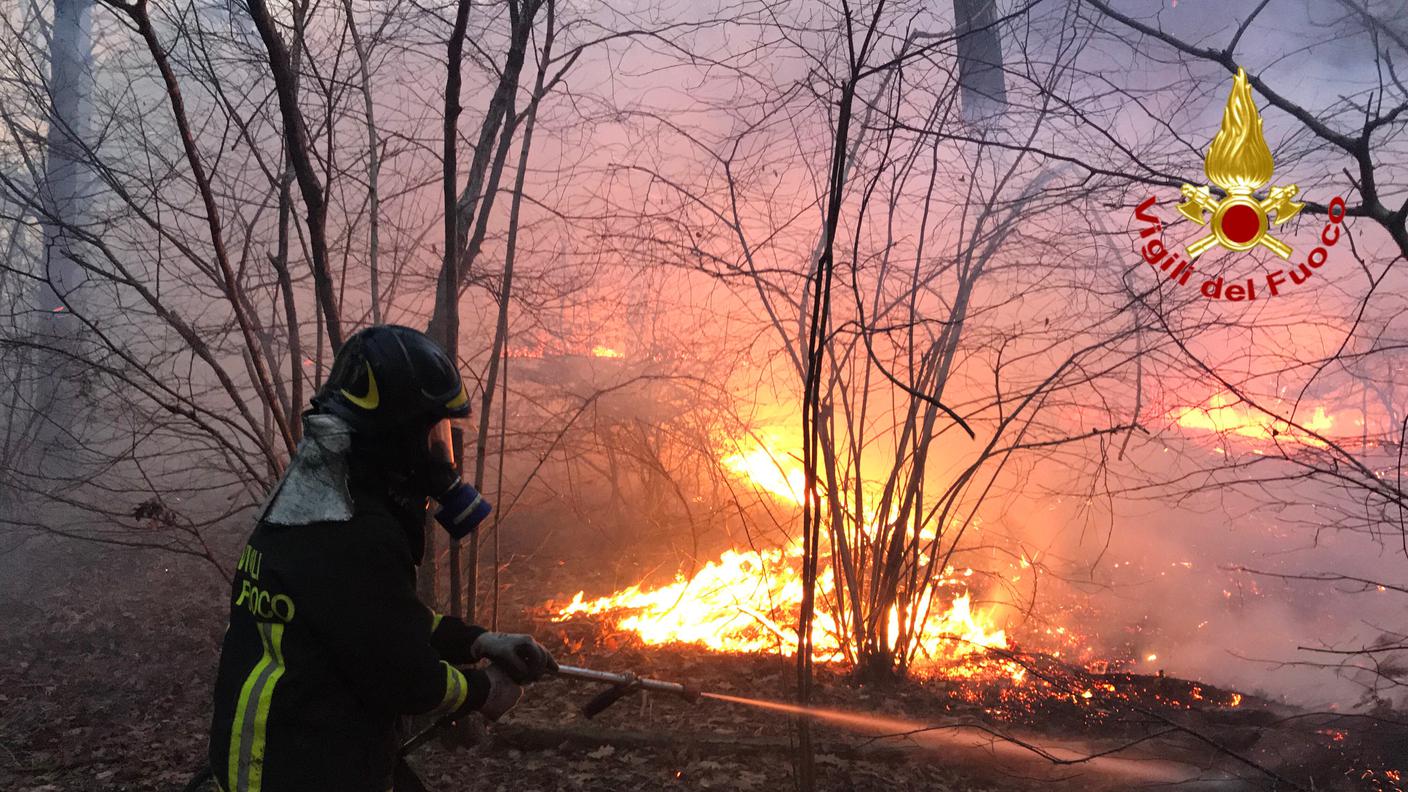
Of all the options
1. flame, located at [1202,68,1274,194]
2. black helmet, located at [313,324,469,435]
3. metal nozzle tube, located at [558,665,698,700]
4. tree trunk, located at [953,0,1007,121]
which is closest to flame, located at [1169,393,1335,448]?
flame, located at [1202,68,1274,194]

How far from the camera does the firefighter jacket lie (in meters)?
2.20

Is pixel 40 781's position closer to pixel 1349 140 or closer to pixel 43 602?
pixel 43 602

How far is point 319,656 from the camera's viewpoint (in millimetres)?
2244

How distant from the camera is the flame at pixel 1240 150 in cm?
396

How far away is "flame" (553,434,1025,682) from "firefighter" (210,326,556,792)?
11.2ft

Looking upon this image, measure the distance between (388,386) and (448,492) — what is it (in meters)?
0.38

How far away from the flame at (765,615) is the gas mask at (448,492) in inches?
123

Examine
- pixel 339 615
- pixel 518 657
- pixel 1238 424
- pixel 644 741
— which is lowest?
pixel 644 741

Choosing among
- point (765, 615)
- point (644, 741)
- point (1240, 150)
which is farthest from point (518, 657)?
point (765, 615)

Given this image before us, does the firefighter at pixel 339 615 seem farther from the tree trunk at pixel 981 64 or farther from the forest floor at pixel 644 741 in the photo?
the tree trunk at pixel 981 64

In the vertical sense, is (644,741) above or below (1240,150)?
below

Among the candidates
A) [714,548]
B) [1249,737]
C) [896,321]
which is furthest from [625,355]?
[1249,737]

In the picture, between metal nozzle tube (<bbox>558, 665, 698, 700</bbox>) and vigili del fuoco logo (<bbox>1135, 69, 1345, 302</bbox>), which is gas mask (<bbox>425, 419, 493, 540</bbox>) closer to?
metal nozzle tube (<bbox>558, 665, 698, 700</bbox>)

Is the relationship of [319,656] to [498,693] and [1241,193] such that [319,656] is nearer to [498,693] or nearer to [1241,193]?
[498,693]
